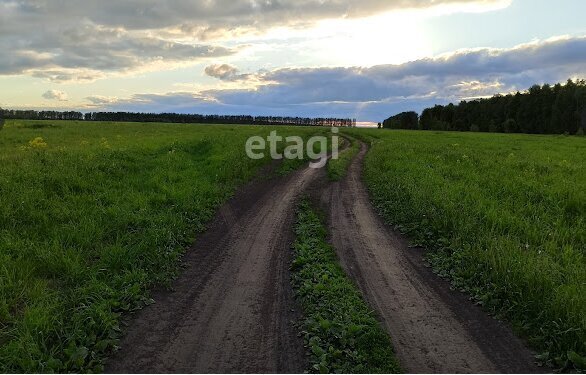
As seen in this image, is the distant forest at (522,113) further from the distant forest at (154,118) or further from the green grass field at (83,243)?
the green grass field at (83,243)

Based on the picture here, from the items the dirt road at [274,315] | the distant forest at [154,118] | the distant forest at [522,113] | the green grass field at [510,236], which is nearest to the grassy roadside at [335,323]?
the dirt road at [274,315]

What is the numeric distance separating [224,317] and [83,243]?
3.91 m

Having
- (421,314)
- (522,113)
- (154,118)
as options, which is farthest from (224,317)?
(154,118)

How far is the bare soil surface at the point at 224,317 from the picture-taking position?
4.93m

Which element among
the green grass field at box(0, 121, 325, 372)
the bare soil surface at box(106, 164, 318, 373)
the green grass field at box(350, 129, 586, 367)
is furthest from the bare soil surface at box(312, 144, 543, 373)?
the green grass field at box(0, 121, 325, 372)

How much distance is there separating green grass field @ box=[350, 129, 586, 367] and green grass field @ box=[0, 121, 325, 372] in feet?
17.6

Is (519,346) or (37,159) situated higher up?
(37,159)

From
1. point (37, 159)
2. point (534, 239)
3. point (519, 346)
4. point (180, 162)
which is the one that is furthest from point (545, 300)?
point (37, 159)

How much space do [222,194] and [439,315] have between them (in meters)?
9.21

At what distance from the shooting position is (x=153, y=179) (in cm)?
1411

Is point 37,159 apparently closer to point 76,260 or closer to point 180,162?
point 180,162

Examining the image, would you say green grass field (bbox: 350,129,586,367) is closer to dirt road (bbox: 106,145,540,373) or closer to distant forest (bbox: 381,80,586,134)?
dirt road (bbox: 106,145,540,373)

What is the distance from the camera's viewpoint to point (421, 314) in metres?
6.18

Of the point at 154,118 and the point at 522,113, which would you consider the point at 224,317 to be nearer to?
the point at 522,113
